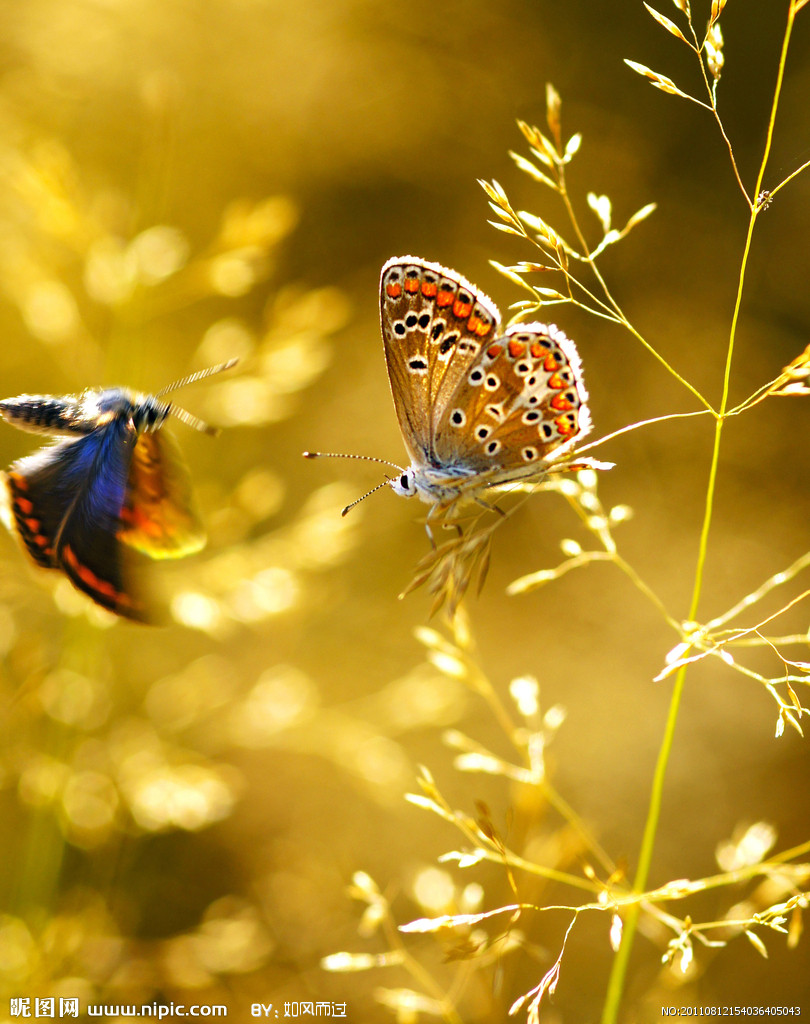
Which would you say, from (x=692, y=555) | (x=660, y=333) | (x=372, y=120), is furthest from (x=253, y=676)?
(x=372, y=120)

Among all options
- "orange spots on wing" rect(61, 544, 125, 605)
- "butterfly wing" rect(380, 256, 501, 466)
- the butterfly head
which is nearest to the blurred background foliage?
the butterfly head

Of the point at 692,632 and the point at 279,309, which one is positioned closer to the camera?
the point at 692,632

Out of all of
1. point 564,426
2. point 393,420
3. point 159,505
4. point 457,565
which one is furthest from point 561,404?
point 393,420

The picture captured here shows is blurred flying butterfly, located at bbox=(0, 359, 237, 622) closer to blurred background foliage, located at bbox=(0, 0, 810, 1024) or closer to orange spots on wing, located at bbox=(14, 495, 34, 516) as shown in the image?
orange spots on wing, located at bbox=(14, 495, 34, 516)

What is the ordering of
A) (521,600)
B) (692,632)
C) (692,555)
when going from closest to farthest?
(692,632), (692,555), (521,600)

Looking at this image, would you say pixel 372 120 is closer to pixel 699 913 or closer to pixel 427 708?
pixel 427 708

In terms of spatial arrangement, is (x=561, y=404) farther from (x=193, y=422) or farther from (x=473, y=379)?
(x=193, y=422)

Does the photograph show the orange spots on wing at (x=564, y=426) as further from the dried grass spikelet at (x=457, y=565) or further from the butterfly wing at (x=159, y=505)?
the butterfly wing at (x=159, y=505)
